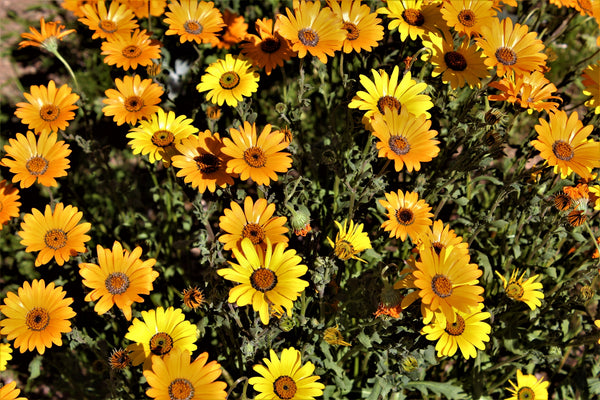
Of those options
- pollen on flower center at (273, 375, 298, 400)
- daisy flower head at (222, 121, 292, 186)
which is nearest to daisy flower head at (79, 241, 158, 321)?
daisy flower head at (222, 121, 292, 186)

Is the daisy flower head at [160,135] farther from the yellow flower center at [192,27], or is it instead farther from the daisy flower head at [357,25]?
the daisy flower head at [357,25]

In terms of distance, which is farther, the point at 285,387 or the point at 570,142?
the point at 570,142

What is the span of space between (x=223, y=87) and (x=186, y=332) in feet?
5.38

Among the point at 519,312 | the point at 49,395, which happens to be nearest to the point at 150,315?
the point at 49,395

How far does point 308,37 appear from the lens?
325 cm

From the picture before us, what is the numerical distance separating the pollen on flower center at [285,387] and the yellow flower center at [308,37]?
2.06 metres

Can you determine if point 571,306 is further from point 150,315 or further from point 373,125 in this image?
point 150,315

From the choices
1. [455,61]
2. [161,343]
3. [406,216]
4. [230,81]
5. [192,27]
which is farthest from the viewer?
[192,27]

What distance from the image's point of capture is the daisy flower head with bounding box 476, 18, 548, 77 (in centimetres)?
317

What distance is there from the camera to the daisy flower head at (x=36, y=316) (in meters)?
2.64

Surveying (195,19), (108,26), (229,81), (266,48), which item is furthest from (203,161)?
(108,26)

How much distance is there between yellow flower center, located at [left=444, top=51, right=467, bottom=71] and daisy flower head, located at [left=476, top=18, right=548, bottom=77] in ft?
0.49

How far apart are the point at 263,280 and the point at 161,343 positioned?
0.68 meters

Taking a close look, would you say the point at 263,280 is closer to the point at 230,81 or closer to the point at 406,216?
the point at 406,216
